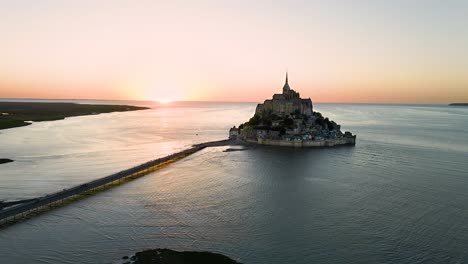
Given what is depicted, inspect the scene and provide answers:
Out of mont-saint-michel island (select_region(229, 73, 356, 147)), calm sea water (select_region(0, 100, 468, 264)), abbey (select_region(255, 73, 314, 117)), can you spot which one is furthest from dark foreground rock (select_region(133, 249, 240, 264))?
abbey (select_region(255, 73, 314, 117))

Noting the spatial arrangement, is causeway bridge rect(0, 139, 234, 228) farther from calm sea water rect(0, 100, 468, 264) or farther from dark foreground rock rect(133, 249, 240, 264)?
dark foreground rock rect(133, 249, 240, 264)

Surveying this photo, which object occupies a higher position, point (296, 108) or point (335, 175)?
point (296, 108)

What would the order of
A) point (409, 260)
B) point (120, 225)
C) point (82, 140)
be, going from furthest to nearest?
point (82, 140) < point (120, 225) < point (409, 260)

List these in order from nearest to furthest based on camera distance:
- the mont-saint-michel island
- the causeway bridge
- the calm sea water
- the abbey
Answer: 1. the calm sea water
2. the causeway bridge
3. the mont-saint-michel island
4. the abbey

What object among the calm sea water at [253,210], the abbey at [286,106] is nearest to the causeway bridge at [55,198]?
the calm sea water at [253,210]

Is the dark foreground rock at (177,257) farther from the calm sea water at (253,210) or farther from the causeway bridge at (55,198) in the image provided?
the causeway bridge at (55,198)

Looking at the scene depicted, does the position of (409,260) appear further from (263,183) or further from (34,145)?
(34,145)

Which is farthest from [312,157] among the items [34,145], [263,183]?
[34,145]
